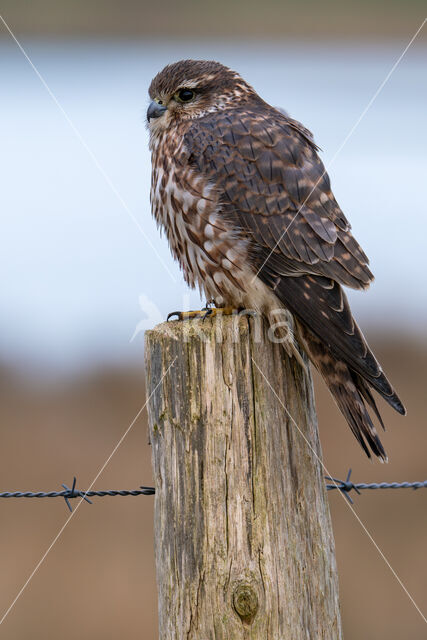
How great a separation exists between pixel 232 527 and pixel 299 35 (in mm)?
12904

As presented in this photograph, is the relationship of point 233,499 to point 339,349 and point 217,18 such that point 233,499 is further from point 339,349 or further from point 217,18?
point 217,18

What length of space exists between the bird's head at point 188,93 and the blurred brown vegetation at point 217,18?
29.9ft

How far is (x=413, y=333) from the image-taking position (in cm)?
1007

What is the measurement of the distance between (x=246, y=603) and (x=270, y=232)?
→ 1.34 m

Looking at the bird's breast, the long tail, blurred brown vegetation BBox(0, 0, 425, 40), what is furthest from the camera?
blurred brown vegetation BBox(0, 0, 425, 40)

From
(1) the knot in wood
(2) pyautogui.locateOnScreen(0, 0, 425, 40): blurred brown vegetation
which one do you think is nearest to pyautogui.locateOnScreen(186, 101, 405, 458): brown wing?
(1) the knot in wood

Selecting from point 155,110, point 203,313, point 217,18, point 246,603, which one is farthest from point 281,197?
point 217,18

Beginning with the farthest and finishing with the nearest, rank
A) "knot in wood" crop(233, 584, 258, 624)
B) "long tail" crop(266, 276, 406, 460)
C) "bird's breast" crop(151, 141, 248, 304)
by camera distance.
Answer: "bird's breast" crop(151, 141, 248, 304) < "long tail" crop(266, 276, 406, 460) < "knot in wood" crop(233, 584, 258, 624)

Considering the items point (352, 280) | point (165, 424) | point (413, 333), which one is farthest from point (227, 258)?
point (413, 333)

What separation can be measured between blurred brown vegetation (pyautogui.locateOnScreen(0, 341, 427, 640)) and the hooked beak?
11.2 ft

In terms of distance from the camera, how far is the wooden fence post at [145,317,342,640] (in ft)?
6.00

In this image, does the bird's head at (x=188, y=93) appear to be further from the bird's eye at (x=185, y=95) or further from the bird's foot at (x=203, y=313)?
the bird's foot at (x=203, y=313)

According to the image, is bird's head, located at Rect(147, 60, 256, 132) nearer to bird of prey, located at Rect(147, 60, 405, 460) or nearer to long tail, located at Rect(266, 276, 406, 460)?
bird of prey, located at Rect(147, 60, 405, 460)

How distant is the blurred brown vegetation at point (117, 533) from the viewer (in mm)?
5039
